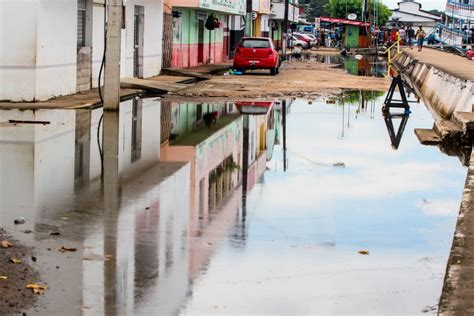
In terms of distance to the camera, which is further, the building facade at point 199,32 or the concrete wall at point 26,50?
the building facade at point 199,32

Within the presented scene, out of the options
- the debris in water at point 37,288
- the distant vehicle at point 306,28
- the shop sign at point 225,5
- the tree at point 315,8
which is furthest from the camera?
the tree at point 315,8

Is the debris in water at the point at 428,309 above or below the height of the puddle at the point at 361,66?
above

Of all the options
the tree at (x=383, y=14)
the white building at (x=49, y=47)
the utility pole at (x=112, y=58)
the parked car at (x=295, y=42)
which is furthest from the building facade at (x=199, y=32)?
the tree at (x=383, y=14)

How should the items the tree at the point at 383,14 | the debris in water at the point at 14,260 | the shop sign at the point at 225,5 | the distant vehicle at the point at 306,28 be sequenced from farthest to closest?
the tree at the point at 383,14 < the distant vehicle at the point at 306,28 < the shop sign at the point at 225,5 < the debris in water at the point at 14,260

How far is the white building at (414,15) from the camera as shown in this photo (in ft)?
481

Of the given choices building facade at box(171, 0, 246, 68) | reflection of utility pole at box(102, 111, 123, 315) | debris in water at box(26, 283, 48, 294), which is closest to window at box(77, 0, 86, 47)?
reflection of utility pole at box(102, 111, 123, 315)

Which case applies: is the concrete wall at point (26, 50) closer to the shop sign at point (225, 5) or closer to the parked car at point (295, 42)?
the shop sign at point (225, 5)

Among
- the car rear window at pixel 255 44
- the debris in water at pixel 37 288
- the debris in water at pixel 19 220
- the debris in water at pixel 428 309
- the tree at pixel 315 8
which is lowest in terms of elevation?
the debris in water at pixel 19 220

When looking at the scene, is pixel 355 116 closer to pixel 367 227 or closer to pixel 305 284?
pixel 367 227

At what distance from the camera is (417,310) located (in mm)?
7551

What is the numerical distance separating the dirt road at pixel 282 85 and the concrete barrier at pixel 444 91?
57.5 inches

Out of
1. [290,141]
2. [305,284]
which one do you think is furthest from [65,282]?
[290,141]

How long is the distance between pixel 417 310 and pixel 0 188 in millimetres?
6166

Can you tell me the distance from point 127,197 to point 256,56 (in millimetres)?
32180
